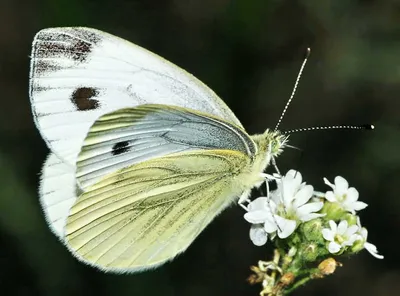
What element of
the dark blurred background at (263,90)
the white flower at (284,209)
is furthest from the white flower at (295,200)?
the dark blurred background at (263,90)

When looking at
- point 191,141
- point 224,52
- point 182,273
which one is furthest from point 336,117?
point 191,141

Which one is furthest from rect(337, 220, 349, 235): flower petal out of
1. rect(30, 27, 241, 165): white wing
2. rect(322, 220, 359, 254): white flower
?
rect(30, 27, 241, 165): white wing

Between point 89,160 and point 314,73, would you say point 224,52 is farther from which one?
point 89,160

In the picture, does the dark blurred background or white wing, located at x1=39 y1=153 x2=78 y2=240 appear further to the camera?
the dark blurred background

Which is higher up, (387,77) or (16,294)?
(387,77)

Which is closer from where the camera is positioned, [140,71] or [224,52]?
[140,71]

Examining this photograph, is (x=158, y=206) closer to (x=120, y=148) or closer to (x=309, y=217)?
(x=120, y=148)

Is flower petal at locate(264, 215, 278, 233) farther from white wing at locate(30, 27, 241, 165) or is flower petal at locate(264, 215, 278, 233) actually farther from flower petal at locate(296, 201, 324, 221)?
white wing at locate(30, 27, 241, 165)

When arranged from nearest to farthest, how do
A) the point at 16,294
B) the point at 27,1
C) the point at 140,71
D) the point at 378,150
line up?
the point at 140,71
the point at 16,294
the point at 378,150
the point at 27,1
